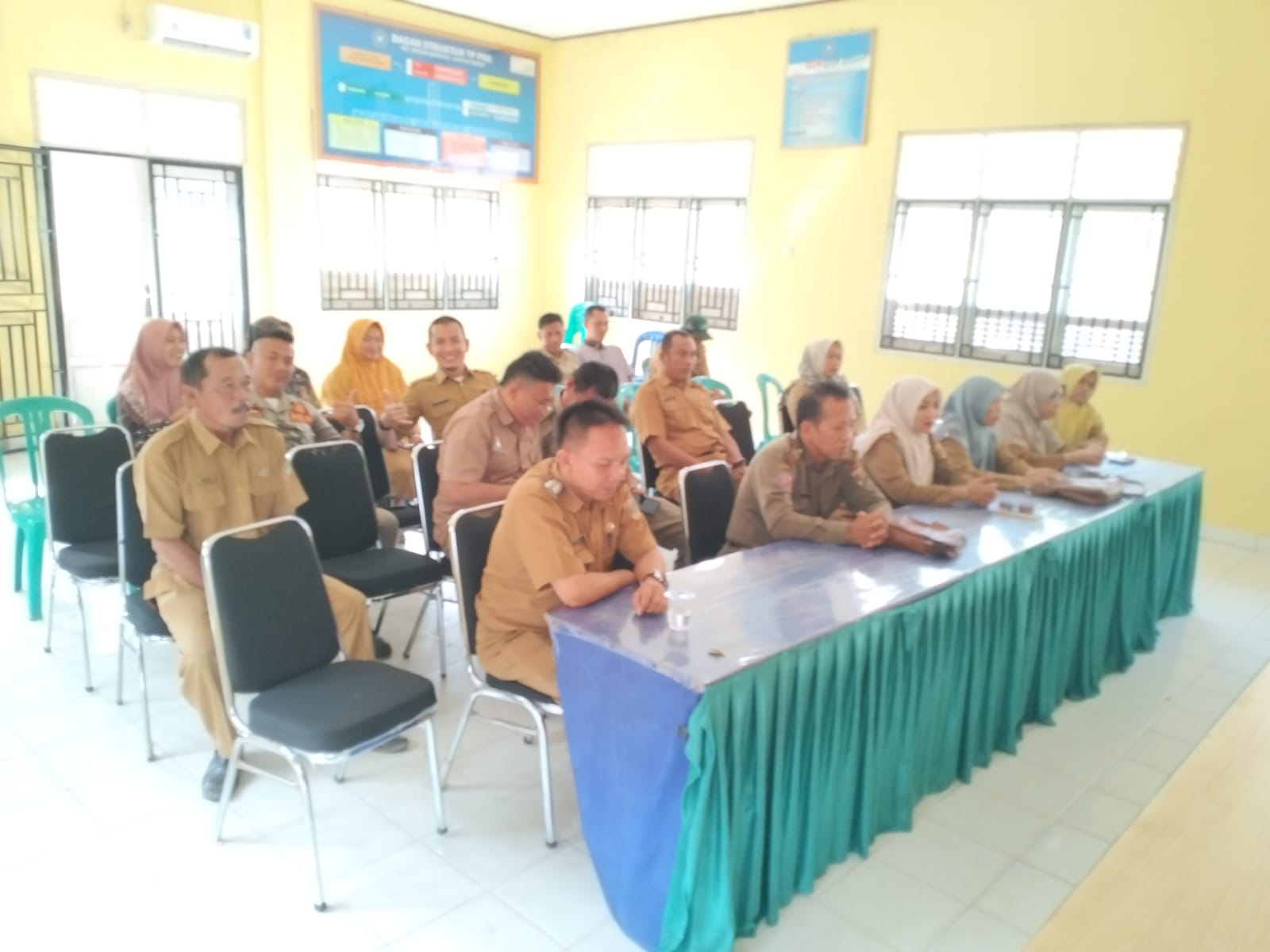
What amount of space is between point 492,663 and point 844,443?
1.35 meters

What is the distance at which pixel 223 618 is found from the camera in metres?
2.29

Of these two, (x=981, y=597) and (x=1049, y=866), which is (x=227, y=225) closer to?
(x=981, y=597)

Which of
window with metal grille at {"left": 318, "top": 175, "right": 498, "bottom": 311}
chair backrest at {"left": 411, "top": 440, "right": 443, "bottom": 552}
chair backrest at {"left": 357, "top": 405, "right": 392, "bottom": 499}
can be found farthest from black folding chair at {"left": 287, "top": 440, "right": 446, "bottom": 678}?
window with metal grille at {"left": 318, "top": 175, "right": 498, "bottom": 311}

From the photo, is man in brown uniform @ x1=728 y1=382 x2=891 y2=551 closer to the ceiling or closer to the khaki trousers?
the khaki trousers

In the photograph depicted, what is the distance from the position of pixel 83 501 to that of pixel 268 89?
5053 mm

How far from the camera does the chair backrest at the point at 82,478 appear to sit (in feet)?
10.8

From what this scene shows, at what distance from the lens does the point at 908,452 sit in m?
3.57

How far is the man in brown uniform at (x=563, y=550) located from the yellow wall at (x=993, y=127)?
15.5 ft

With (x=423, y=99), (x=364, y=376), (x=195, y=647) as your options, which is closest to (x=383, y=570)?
(x=195, y=647)

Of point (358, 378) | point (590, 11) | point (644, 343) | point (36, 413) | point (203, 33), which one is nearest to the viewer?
point (36, 413)

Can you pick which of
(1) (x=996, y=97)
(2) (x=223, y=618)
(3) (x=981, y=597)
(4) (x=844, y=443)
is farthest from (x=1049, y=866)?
(1) (x=996, y=97)

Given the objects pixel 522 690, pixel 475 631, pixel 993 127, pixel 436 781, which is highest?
pixel 993 127

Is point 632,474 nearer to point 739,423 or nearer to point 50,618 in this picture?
point 739,423

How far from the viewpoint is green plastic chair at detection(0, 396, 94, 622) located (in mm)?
3744
